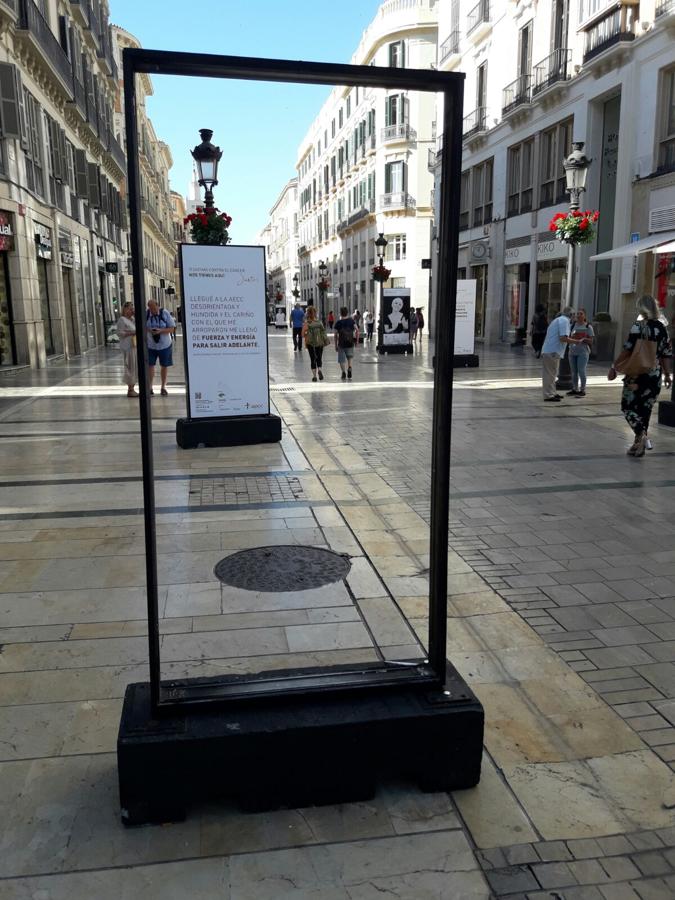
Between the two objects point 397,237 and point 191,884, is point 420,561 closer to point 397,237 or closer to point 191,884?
point 191,884

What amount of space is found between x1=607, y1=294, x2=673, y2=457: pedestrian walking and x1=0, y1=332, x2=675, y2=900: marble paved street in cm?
49

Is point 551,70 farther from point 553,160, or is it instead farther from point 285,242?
point 285,242

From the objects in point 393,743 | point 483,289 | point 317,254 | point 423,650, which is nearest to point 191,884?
point 393,743

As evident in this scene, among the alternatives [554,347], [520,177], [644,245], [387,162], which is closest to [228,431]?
[554,347]

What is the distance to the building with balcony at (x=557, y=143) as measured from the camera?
19438 mm

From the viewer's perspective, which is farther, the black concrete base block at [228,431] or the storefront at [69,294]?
the storefront at [69,294]

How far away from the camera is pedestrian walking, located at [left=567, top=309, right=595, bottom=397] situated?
13.2m

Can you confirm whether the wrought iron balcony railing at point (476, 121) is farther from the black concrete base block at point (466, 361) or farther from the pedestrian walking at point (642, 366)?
the pedestrian walking at point (642, 366)

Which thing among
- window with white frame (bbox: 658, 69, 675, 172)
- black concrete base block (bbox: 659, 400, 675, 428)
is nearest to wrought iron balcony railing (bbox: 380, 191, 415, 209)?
window with white frame (bbox: 658, 69, 675, 172)

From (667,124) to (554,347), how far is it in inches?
423

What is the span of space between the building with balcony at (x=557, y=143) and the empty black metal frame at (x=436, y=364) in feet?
56.5

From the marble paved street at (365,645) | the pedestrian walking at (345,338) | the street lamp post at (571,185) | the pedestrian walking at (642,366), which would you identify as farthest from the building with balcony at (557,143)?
the marble paved street at (365,645)

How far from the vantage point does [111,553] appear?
511 centimetres

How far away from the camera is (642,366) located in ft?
26.4
